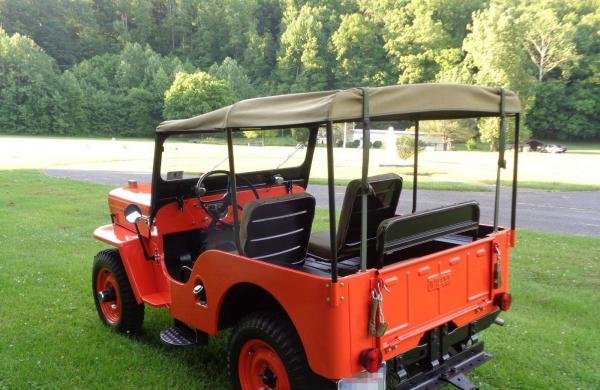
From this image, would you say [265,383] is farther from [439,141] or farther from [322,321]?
[439,141]

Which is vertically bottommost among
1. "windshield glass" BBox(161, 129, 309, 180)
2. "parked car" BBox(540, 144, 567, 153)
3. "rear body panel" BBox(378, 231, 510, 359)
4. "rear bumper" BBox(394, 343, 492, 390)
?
"parked car" BBox(540, 144, 567, 153)

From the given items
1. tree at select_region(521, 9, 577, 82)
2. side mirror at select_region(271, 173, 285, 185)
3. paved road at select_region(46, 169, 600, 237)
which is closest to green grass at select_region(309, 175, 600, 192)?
paved road at select_region(46, 169, 600, 237)

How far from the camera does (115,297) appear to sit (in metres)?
4.30

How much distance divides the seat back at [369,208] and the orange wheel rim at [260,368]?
0.80m

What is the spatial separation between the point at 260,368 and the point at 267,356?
0.15 metres

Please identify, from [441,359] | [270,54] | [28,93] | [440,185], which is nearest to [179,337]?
[441,359]

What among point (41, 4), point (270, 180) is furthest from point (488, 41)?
point (41, 4)

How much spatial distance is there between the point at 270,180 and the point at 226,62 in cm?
7667

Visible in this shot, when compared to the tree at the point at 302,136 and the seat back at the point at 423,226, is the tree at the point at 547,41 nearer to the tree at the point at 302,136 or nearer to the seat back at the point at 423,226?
the tree at the point at 302,136

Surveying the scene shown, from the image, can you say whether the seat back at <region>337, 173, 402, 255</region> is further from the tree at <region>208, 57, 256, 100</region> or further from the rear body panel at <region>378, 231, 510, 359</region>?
the tree at <region>208, 57, 256, 100</region>

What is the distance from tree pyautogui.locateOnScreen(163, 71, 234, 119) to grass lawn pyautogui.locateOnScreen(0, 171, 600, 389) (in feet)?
188

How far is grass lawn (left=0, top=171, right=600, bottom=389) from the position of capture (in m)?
3.60

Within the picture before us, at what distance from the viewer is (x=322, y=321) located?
97.1 inches

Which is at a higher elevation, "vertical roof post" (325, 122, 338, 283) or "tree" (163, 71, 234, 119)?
"tree" (163, 71, 234, 119)
